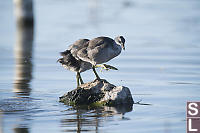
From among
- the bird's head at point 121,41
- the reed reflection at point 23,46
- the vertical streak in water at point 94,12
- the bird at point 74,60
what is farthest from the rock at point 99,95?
the vertical streak in water at point 94,12

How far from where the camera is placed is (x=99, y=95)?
10172mm

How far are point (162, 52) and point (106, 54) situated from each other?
19.7 ft

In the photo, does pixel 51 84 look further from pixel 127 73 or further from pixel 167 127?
pixel 167 127

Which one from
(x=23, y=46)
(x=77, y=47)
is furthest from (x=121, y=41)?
(x=23, y=46)

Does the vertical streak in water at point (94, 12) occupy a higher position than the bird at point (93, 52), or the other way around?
the vertical streak in water at point (94, 12)

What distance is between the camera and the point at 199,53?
15438 millimetres

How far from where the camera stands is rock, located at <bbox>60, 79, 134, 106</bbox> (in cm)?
995

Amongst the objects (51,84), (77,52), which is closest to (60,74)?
(51,84)

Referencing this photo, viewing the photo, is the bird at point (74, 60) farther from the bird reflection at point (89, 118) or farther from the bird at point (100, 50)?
the bird reflection at point (89, 118)

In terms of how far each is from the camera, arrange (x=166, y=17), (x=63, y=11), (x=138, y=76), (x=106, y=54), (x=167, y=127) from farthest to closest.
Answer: (x=63, y=11)
(x=166, y=17)
(x=138, y=76)
(x=106, y=54)
(x=167, y=127)

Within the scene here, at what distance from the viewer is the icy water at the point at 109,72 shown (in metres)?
8.65

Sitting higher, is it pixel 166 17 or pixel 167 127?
pixel 166 17

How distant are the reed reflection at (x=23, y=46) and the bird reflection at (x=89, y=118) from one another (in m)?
1.75

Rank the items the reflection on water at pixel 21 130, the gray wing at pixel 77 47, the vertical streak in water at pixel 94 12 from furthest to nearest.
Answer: the vertical streak in water at pixel 94 12, the gray wing at pixel 77 47, the reflection on water at pixel 21 130
